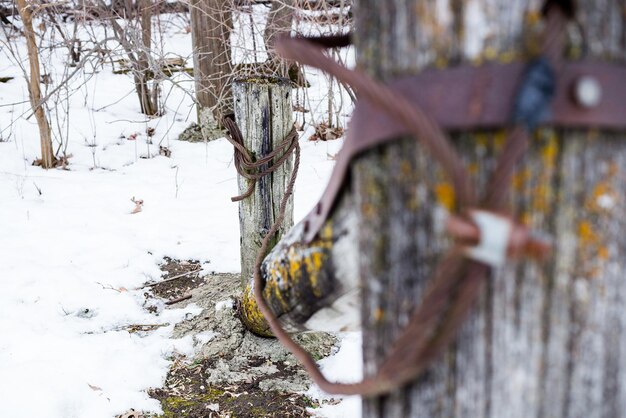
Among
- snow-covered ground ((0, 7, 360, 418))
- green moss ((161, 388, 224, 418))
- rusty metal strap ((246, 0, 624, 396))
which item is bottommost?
green moss ((161, 388, 224, 418))

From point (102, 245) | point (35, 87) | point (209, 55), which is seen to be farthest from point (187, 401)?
point (209, 55)

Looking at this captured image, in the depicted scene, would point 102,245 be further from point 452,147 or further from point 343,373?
point 452,147

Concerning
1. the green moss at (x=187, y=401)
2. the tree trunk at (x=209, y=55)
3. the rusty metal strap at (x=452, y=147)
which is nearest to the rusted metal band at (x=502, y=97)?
the rusty metal strap at (x=452, y=147)

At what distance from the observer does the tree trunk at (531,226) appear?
2.09 feet

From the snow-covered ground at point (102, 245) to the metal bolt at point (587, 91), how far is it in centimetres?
230

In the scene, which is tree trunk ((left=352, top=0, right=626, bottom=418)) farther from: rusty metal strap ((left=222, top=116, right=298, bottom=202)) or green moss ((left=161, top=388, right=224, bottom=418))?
rusty metal strap ((left=222, top=116, right=298, bottom=202))

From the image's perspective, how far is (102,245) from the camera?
4523 mm

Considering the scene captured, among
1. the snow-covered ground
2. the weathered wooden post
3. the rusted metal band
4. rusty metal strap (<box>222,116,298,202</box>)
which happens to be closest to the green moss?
the snow-covered ground

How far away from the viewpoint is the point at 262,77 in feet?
10.6

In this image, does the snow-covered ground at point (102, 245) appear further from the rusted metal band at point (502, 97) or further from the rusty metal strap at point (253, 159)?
the rusted metal band at point (502, 97)

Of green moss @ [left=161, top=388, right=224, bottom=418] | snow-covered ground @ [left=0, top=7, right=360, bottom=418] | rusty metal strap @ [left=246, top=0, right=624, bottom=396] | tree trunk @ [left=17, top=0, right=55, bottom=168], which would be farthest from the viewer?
tree trunk @ [left=17, top=0, right=55, bottom=168]

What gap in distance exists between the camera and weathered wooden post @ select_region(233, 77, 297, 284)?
3.02 m

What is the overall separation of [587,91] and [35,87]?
255 inches

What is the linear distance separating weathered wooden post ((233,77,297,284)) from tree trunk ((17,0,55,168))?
3443mm
